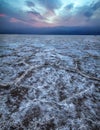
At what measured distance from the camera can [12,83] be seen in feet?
2.67

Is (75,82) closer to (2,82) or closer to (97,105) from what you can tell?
(97,105)

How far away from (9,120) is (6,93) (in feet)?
0.73

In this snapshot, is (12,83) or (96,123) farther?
(12,83)

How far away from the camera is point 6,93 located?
694 millimetres

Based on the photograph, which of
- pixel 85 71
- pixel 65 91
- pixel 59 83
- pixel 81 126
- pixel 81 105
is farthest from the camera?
pixel 85 71

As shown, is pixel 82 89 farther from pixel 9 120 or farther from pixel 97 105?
pixel 9 120

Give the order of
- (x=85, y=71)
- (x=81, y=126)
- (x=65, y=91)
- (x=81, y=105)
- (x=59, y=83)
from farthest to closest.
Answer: (x=85, y=71), (x=59, y=83), (x=65, y=91), (x=81, y=105), (x=81, y=126)

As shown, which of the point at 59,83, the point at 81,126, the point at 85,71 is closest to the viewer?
the point at 81,126

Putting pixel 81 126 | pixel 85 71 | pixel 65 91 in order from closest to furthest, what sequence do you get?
pixel 81 126
pixel 65 91
pixel 85 71

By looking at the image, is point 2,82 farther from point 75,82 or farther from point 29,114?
point 75,82

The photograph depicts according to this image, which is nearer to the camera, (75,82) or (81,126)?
(81,126)

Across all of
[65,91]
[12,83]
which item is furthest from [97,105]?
[12,83]

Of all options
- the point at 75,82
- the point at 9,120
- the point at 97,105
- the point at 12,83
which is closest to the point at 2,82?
the point at 12,83

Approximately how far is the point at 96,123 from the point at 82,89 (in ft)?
0.90
